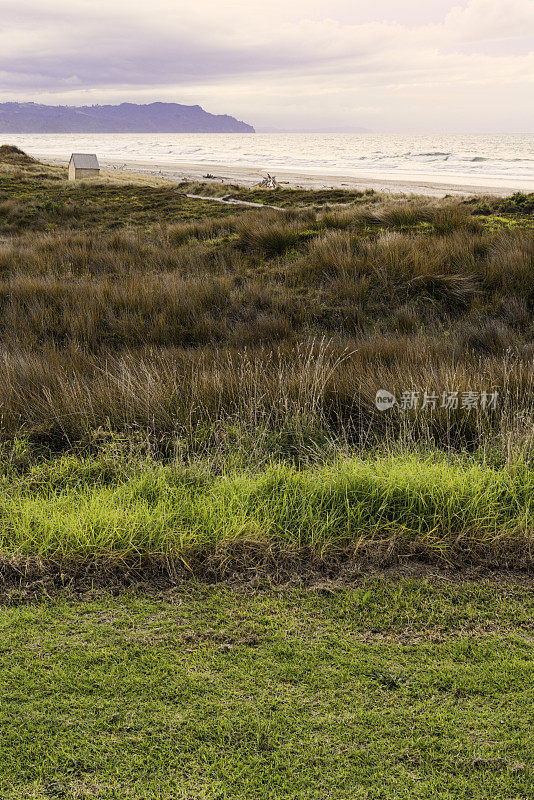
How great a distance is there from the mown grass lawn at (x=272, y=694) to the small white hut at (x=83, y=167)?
41.5m

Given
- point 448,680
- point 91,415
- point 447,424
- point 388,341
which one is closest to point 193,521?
point 448,680

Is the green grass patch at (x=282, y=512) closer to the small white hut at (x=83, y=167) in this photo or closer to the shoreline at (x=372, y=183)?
the shoreline at (x=372, y=183)

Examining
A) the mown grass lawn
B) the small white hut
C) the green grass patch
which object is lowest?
the mown grass lawn

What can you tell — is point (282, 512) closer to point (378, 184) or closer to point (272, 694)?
point (272, 694)

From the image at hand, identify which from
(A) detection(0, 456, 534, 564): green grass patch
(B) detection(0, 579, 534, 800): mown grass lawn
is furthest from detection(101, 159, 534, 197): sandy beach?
(B) detection(0, 579, 534, 800): mown grass lawn

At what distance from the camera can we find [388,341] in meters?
6.05

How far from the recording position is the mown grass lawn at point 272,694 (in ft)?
5.52

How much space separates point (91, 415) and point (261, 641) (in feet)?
9.25

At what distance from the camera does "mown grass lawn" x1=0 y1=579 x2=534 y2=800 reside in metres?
1.68

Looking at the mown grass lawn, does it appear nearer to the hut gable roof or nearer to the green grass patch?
the green grass patch

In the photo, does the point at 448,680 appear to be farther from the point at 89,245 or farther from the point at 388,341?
the point at 89,245

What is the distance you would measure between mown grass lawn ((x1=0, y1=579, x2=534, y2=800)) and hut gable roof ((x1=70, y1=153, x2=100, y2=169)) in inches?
1691

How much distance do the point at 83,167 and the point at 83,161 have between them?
896 mm

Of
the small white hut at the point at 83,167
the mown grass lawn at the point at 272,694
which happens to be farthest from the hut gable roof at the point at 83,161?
the mown grass lawn at the point at 272,694
